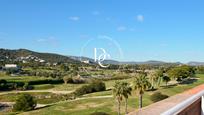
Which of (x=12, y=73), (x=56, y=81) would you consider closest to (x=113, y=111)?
(x=56, y=81)

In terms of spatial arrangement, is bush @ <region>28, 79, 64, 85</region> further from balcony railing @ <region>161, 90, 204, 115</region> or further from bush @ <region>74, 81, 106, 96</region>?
balcony railing @ <region>161, 90, 204, 115</region>

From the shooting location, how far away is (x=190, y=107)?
4941 mm

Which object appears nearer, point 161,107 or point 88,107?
point 161,107

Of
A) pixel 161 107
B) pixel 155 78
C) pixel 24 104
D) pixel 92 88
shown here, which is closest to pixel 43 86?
pixel 92 88

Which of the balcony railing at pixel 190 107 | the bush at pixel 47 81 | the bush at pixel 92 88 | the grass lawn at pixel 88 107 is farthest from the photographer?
the bush at pixel 47 81

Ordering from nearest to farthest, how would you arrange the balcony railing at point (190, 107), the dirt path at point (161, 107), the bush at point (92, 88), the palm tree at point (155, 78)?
the balcony railing at point (190, 107)
the dirt path at point (161, 107)
the palm tree at point (155, 78)
the bush at point (92, 88)

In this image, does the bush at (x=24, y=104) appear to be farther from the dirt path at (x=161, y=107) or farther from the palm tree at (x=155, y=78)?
the dirt path at (x=161, y=107)

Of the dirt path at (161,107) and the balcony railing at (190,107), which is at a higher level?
the balcony railing at (190,107)

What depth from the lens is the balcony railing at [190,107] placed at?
3.91 meters

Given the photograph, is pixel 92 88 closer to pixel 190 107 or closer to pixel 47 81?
pixel 47 81

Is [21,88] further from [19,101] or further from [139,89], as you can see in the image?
[139,89]

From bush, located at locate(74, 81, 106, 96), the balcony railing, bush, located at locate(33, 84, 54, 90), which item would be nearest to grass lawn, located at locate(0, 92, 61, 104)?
bush, located at locate(74, 81, 106, 96)

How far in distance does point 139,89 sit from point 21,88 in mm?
61924

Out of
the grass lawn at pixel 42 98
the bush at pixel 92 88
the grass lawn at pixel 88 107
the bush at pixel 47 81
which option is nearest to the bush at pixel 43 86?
the bush at pixel 47 81
